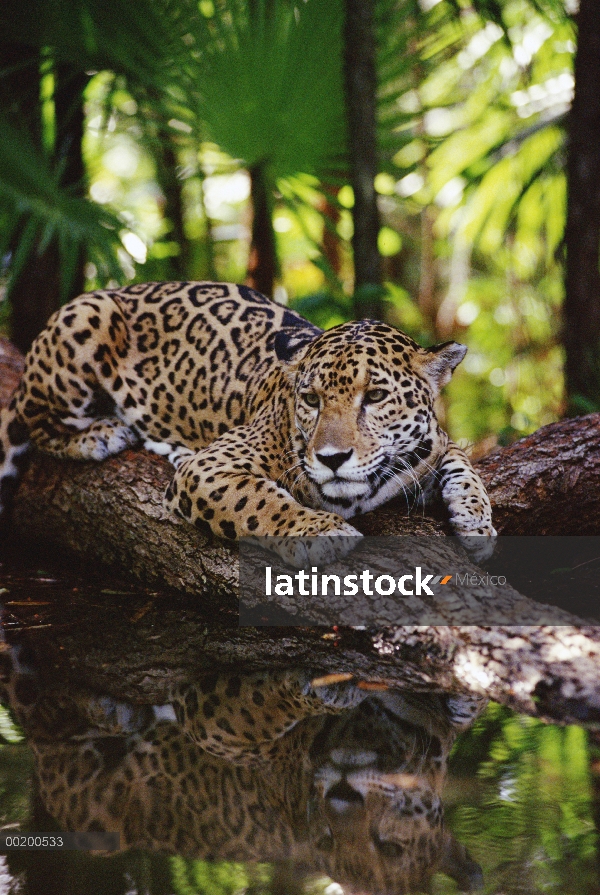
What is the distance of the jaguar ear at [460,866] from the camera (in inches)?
114

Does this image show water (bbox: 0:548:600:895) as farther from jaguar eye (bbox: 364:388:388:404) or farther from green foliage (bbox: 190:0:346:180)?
green foliage (bbox: 190:0:346:180)

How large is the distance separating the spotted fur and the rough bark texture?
0.75ft

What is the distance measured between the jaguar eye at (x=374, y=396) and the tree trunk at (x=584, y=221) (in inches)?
170

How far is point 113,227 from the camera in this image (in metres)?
8.95

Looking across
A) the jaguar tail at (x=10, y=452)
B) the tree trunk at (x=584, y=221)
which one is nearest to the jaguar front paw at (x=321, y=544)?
the jaguar tail at (x=10, y=452)

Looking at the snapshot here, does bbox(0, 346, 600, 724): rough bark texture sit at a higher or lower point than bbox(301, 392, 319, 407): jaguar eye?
lower

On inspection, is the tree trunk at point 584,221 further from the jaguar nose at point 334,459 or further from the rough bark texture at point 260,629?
the jaguar nose at point 334,459

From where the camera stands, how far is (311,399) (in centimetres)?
516

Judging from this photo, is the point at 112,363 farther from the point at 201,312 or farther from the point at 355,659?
the point at 355,659

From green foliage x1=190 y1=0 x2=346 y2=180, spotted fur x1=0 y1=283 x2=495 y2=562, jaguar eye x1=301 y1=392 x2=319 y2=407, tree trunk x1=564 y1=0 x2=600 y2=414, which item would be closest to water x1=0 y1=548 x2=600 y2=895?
spotted fur x1=0 y1=283 x2=495 y2=562

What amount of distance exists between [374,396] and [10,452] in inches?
131

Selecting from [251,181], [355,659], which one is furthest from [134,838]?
[251,181]

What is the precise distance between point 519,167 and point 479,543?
984 cm

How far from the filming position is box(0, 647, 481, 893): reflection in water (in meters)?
3.15
